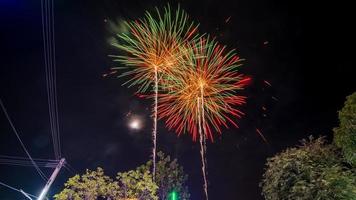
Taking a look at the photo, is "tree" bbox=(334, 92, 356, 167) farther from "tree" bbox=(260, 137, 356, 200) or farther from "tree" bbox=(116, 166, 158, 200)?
"tree" bbox=(116, 166, 158, 200)

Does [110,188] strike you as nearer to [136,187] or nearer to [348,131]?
[136,187]

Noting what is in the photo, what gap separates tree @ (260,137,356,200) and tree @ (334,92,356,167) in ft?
1.72

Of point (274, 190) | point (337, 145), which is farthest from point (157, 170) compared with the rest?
A: point (337, 145)

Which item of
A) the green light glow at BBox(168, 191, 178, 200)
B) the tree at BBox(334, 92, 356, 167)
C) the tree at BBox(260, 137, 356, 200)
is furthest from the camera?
the green light glow at BBox(168, 191, 178, 200)

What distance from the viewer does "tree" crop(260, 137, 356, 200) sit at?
12047 mm

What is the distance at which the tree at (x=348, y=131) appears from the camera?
43.1 ft

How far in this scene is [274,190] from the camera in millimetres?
13609

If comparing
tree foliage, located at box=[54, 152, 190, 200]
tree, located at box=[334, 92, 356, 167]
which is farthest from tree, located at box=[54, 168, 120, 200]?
tree, located at box=[334, 92, 356, 167]

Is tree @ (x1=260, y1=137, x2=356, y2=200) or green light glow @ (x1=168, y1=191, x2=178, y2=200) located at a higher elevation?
green light glow @ (x1=168, y1=191, x2=178, y2=200)

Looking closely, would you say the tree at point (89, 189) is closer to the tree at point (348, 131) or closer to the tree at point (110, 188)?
the tree at point (110, 188)

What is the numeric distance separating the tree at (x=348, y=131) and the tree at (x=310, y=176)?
53cm

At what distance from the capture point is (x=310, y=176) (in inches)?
499

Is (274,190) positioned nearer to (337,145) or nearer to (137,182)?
(337,145)

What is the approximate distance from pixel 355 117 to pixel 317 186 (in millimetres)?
2873
